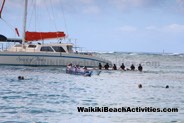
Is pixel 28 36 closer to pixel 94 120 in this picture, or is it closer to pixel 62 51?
pixel 62 51

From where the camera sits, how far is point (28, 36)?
6244 centimetres

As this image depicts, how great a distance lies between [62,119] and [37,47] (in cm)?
4034

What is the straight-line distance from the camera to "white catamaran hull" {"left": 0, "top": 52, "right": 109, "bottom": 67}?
57812 millimetres

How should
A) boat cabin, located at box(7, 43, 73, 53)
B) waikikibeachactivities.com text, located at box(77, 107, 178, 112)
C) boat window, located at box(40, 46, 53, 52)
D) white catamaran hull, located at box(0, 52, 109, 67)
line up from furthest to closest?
boat window, located at box(40, 46, 53, 52) < boat cabin, located at box(7, 43, 73, 53) < white catamaran hull, located at box(0, 52, 109, 67) < waikikibeachactivities.com text, located at box(77, 107, 178, 112)

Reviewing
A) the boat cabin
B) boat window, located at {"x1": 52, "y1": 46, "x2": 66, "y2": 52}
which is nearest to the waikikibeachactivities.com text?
the boat cabin

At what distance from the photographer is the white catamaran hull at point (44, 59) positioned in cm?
5781

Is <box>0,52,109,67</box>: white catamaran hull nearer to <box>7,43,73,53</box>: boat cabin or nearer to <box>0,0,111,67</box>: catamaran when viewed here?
<box>0,0,111,67</box>: catamaran

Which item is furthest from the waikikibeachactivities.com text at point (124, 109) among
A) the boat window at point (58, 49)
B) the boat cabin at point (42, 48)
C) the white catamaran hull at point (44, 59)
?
the boat window at point (58, 49)

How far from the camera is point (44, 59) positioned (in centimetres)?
5941

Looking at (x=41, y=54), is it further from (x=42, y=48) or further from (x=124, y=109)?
(x=124, y=109)

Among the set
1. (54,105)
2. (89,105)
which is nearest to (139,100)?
(89,105)

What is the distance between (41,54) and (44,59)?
33.1 inches

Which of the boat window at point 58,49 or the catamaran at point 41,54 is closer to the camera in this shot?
the catamaran at point 41,54

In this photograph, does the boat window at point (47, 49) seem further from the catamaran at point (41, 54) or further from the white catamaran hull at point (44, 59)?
the white catamaran hull at point (44, 59)
